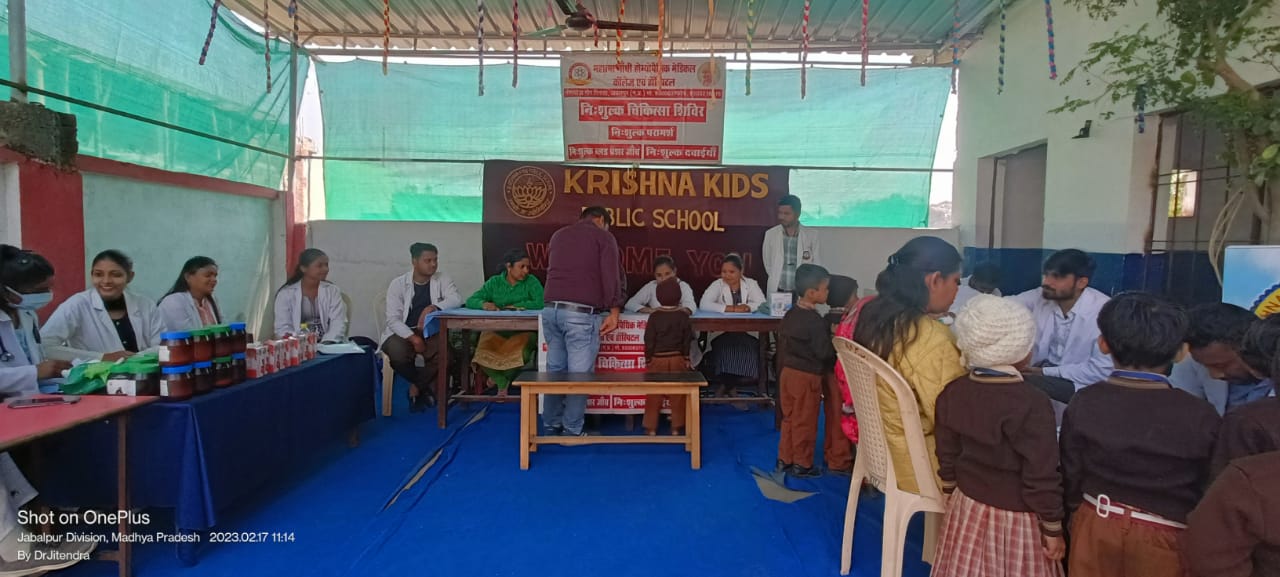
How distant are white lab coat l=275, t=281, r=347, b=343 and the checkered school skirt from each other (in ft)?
12.9

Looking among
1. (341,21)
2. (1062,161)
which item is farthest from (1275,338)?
(341,21)

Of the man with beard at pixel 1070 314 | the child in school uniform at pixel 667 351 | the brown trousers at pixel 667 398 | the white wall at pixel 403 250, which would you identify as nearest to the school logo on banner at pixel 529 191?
the white wall at pixel 403 250

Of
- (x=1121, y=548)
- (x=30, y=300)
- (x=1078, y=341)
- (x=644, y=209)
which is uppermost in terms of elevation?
(x=644, y=209)

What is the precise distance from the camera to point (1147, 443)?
1.48 meters

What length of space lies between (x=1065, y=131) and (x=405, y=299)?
5.39 meters

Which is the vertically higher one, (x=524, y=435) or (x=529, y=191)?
(x=529, y=191)

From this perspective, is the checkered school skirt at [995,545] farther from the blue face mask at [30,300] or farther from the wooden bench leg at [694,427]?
the blue face mask at [30,300]

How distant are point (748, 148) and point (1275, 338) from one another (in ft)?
16.1

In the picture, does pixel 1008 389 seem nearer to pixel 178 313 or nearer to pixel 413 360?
pixel 178 313

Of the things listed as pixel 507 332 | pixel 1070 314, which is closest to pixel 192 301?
pixel 507 332

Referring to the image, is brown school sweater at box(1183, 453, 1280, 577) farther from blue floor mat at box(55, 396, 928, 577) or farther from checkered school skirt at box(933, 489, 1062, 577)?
blue floor mat at box(55, 396, 928, 577)

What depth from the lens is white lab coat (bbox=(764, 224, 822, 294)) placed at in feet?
18.6

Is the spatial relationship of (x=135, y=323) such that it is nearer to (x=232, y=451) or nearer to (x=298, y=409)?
(x=298, y=409)

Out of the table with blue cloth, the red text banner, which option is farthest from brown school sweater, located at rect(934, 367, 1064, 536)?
the red text banner
